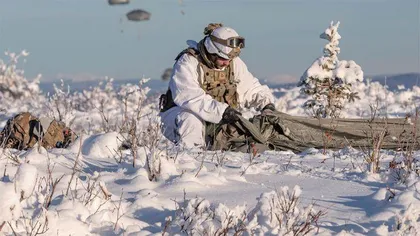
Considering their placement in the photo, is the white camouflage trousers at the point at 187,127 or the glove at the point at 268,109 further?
the glove at the point at 268,109

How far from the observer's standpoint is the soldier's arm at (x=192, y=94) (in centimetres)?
893

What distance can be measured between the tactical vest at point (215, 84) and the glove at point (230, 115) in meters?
0.46

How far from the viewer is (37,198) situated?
4.88 meters

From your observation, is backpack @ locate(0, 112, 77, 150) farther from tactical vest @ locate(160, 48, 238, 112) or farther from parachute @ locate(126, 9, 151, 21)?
parachute @ locate(126, 9, 151, 21)

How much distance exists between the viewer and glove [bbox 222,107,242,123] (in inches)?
347

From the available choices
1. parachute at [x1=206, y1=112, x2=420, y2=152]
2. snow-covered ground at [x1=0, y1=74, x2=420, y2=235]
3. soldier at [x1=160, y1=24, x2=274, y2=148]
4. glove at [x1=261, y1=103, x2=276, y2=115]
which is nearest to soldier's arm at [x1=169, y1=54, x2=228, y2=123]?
soldier at [x1=160, y1=24, x2=274, y2=148]

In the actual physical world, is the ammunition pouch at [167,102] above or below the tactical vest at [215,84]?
below

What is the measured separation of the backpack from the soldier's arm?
47.9 inches

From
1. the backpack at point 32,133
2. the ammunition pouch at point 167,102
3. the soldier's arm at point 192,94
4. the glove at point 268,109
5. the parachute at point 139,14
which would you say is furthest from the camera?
the parachute at point 139,14

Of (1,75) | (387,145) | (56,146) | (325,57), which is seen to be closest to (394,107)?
(1,75)

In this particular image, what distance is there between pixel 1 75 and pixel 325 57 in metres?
10.1

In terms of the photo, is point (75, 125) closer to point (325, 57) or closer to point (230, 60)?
point (325, 57)

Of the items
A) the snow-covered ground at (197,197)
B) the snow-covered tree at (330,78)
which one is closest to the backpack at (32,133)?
the snow-covered ground at (197,197)

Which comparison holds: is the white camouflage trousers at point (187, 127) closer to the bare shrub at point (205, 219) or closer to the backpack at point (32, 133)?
the backpack at point (32, 133)
